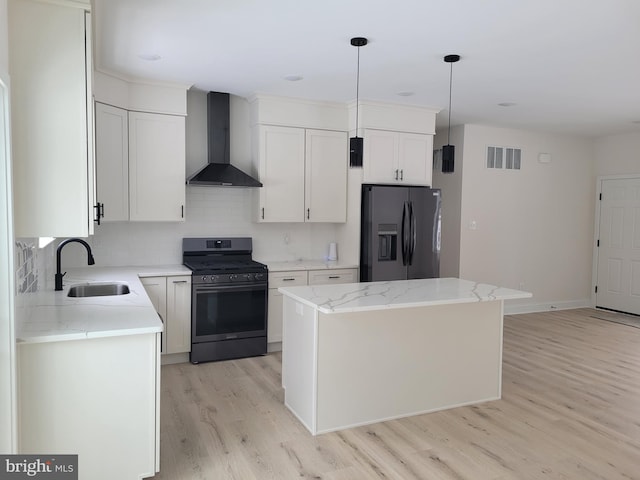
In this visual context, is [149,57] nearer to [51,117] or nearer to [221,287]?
[51,117]

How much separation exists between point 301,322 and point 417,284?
3.46ft

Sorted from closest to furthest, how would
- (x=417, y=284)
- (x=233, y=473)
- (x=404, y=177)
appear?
1. (x=233, y=473)
2. (x=417, y=284)
3. (x=404, y=177)

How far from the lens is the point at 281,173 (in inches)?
202

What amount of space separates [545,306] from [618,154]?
94.5 inches

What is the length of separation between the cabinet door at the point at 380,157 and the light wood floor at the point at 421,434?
2225mm

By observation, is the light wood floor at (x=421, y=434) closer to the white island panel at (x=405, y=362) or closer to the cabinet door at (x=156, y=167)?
the white island panel at (x=405, y=362)

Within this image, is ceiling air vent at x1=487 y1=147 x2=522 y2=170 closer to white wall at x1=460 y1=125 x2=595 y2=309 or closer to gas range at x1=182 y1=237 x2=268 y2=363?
white wall at x1=460 y1=125 x2=595 y2=309

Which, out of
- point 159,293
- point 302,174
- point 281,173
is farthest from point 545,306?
point 159,293

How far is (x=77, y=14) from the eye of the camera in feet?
7.77

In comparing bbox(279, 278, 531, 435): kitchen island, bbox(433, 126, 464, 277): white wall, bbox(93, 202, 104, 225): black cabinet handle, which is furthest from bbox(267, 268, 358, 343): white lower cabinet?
bbox(433, 126, 464, 277): white wall

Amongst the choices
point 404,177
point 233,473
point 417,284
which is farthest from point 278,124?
point 233,473

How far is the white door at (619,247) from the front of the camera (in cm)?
697

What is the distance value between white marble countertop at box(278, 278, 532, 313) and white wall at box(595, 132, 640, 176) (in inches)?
182

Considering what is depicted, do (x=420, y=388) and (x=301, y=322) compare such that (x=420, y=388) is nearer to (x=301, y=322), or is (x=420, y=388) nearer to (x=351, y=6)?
(x=301, y=322)
